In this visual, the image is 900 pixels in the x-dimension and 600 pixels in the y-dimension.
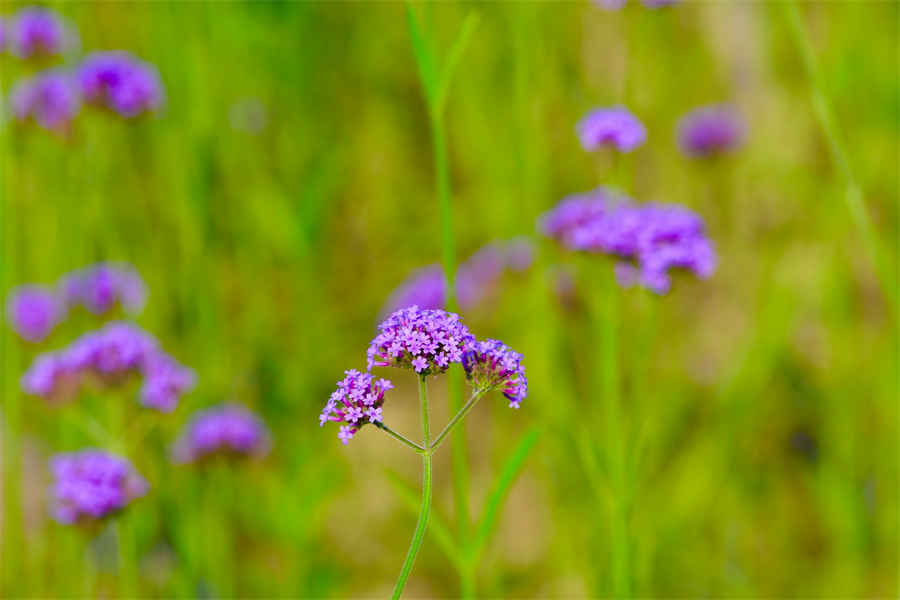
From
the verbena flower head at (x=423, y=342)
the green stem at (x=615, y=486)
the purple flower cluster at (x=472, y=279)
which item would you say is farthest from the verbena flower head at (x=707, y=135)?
the verbena flower head at (x=423, y=342)

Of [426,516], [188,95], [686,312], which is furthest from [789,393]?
[426,516]

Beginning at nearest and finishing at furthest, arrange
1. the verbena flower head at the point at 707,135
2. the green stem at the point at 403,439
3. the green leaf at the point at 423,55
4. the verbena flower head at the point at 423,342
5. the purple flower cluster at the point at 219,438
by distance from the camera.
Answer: the green stem at the point at 403,439
the verbena flower head at the point at 423,342
the green leaf at the point at 423,55
the purple flower cluster at the point at 219,438
the verbena flower head at the point at 707,135

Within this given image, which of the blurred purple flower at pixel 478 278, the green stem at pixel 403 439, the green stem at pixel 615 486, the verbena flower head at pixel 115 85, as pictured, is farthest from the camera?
the blurred purple flower at pixel 478 278

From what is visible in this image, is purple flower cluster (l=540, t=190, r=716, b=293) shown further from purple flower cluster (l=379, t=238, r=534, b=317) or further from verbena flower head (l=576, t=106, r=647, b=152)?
purple flower cluster (l=379, t=238, r=534, b=317)

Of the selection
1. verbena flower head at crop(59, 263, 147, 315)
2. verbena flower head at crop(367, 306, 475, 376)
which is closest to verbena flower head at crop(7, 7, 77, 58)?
verbena flower head at crop(59, 263, 147, 315)

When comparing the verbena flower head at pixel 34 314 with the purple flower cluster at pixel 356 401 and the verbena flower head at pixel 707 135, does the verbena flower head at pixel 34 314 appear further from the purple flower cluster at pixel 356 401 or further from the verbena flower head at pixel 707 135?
the verbena flower head at pixel 707 135

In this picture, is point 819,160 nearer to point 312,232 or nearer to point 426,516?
point 312,232

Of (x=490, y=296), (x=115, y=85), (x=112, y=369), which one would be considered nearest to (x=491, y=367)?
(x=112, y=369)
